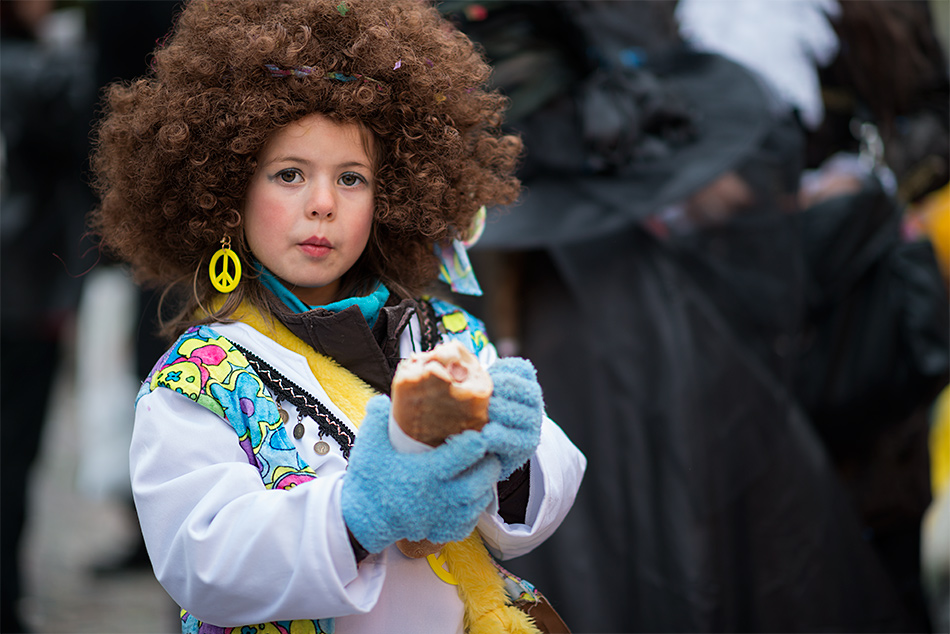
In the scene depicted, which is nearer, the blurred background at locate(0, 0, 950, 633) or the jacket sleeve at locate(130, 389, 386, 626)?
the jacket sleeve at locate(130, 389, 386, 626)

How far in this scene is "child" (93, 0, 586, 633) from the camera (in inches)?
48.4

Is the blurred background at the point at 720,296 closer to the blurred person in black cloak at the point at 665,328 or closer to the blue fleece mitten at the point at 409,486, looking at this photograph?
the blurred person in black cloak at the point at 665,328

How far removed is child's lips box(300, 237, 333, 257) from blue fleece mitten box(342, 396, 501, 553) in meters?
0.35

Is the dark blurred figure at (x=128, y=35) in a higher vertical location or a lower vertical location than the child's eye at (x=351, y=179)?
lower

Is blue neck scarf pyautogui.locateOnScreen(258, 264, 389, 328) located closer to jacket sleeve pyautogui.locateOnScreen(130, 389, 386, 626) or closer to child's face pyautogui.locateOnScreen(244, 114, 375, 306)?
child's face pyautogui.locateOnScreen(244, 114, 375, 306)

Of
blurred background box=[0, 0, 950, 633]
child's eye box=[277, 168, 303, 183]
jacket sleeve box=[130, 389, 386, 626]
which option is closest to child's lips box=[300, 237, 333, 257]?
child's eye box=[277, 168, 303, 183]

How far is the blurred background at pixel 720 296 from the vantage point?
7.97 feet

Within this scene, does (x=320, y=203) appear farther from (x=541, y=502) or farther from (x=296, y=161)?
(x=541, y=502)

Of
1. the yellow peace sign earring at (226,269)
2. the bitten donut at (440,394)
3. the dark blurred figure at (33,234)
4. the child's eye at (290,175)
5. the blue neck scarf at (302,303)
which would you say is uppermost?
the child's eye at (290,175)

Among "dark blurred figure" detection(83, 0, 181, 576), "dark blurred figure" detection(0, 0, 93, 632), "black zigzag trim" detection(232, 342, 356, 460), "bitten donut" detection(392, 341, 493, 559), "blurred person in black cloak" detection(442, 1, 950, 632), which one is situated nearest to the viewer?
"bitten donut" detection(392, 341, 493, 559)

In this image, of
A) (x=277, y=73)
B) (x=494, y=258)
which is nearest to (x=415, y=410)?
(x=277, y=73)

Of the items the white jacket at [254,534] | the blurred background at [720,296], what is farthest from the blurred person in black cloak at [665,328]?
the white jacket at [254,534]

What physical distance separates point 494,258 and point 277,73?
127cm

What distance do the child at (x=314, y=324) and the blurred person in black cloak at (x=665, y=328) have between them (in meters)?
0.82
